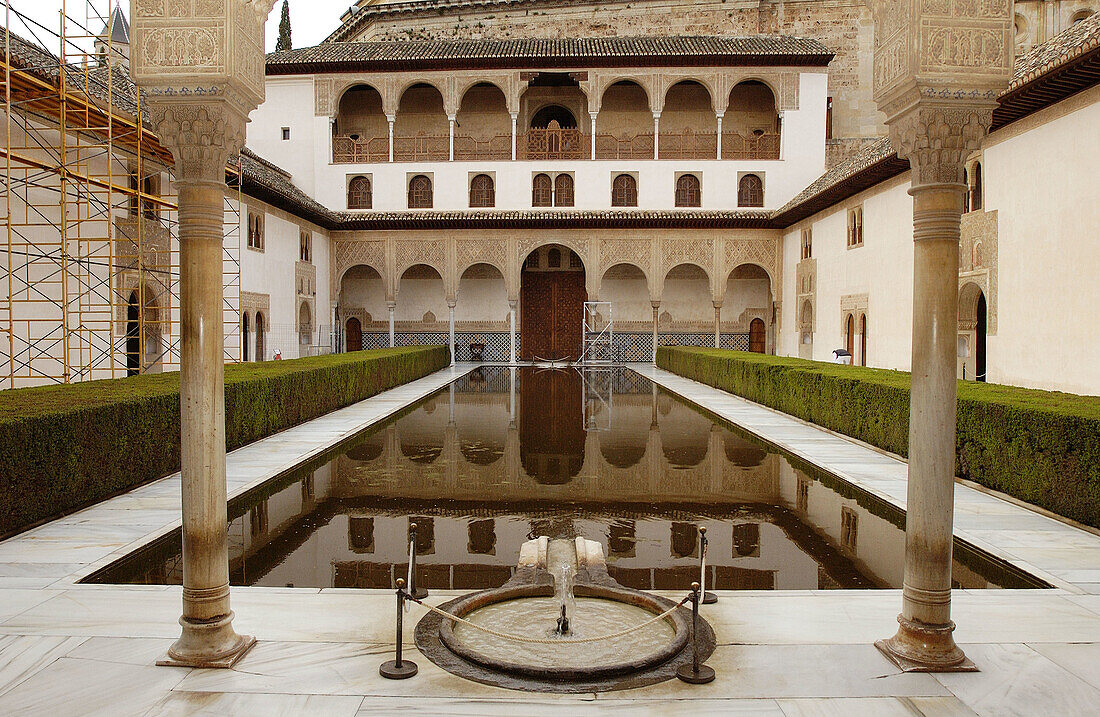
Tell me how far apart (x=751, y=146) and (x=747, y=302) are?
217 inches

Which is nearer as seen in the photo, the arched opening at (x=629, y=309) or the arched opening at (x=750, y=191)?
the arched opening at (x=750, y=191)

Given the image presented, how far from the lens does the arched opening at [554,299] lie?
30516mm

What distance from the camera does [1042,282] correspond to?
11.6 meters

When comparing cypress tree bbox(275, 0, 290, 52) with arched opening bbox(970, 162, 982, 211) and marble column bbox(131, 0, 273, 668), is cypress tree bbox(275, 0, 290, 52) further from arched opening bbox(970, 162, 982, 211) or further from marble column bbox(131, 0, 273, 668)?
marble column bbox(131, 0, 273, 668)

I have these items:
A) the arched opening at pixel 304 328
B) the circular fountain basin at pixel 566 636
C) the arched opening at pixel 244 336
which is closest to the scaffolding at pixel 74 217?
the arched opening at pixel 244 336

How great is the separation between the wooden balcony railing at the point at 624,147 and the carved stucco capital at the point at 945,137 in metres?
24.8

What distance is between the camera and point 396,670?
360 centimetres

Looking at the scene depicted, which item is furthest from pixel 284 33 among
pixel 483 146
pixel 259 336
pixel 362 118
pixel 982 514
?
pixel 982 514

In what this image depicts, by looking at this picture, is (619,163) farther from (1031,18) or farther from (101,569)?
(101,569)

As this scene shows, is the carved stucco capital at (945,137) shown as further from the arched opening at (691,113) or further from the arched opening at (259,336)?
the arched opening at (691,113)

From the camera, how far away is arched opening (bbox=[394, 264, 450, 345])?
3005 centimetres

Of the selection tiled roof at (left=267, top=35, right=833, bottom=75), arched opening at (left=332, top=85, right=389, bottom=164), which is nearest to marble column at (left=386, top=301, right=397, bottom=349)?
arched opening at (left=332, top=85, right=389, bottom=164)

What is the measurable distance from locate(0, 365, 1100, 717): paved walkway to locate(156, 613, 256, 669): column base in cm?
7

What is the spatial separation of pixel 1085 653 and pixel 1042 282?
366 inches
